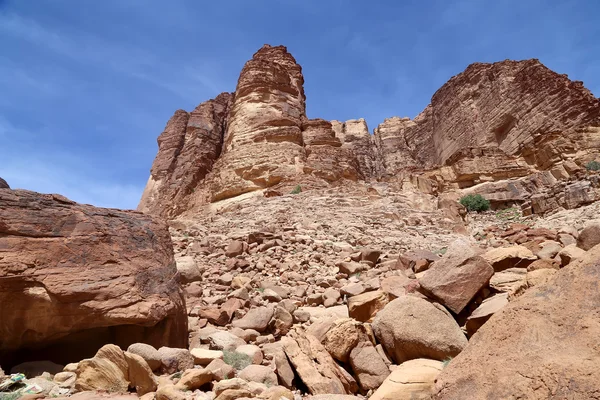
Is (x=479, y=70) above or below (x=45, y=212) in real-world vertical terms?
above

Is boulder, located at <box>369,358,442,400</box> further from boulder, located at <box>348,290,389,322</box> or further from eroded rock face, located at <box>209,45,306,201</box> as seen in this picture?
eroded rock face, located at <box>209,45,306,201</box>

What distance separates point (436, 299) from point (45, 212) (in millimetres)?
4983

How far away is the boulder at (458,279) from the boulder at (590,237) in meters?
2.19

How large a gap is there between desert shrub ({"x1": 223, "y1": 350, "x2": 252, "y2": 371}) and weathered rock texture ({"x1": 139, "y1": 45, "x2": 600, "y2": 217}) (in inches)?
646

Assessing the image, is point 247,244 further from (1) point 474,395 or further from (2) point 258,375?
(1) point 474,395

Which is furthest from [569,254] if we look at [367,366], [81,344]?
[81,344]

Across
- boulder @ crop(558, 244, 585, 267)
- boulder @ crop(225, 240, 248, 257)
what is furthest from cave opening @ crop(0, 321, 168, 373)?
boulder @ crop(558, 244, 585, 267)

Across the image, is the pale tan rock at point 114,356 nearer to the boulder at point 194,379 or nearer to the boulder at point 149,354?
the boulder at point 149,354

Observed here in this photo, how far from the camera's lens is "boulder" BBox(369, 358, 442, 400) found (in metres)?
2.77

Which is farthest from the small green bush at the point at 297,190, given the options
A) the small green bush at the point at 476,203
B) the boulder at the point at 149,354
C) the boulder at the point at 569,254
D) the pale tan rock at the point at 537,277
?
the boulder at the point at 149,354

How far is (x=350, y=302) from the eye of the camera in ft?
16.5

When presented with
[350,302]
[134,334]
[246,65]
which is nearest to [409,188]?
[246,65]

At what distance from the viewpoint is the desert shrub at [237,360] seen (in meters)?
3.85

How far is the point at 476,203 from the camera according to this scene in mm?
24344
